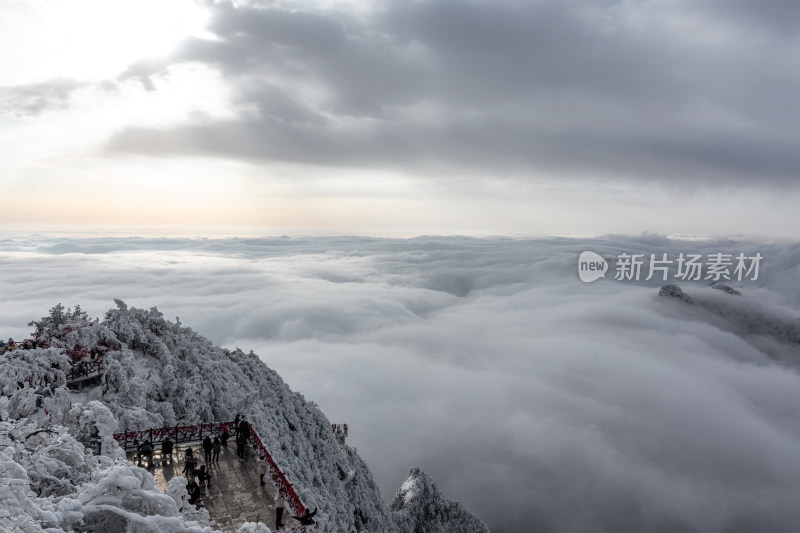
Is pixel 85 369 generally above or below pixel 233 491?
above

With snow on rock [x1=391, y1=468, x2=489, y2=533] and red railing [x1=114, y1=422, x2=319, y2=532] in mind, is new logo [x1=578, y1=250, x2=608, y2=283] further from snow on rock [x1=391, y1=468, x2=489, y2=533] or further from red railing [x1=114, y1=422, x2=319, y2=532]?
red railing [x1=114, y1=422, x2=319, y2=532]

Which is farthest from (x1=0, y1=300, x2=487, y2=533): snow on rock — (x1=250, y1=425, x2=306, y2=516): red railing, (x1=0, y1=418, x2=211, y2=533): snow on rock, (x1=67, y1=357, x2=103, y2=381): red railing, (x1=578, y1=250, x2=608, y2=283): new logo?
(x1=578, y1=250, x2=608, y2=283): new logo

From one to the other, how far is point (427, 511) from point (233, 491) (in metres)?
46.9

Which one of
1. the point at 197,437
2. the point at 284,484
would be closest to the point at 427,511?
the point at 197,437

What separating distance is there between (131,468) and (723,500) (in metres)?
166

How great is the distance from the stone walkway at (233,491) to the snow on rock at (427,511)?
38.4m

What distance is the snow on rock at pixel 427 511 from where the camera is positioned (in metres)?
57.2

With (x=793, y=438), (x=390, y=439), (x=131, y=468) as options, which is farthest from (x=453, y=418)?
(x=131, y=468)

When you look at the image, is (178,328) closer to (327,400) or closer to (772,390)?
(327,400)

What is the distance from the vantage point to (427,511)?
59656mm

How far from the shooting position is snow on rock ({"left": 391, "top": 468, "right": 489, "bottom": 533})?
57.2m

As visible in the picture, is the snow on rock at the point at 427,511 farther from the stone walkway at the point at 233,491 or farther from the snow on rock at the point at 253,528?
the snow on rock at the point at 253,528

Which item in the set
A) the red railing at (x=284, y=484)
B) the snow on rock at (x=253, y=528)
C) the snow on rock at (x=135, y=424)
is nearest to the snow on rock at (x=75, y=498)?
the snow on rock at (x=135, y=424)

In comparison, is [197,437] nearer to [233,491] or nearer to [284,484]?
[233,491]
